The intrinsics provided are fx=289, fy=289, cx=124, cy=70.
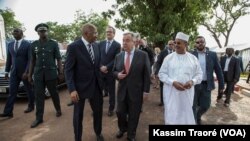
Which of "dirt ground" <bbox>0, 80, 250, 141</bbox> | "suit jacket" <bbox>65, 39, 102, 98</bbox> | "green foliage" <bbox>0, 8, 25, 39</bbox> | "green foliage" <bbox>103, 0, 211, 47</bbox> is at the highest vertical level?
"green foliage" <bbox>0, 8, 25, 39</bbox>

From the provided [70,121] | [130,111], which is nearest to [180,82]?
[130,111]

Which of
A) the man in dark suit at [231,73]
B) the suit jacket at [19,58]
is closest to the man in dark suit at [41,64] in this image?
the suit jacket at [19,58]

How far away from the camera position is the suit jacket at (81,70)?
4789 mm

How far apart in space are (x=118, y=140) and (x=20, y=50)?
356 centimetres

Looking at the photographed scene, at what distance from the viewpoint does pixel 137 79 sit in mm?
5250

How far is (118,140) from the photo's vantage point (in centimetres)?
551

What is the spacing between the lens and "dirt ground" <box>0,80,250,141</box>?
578 centimetres

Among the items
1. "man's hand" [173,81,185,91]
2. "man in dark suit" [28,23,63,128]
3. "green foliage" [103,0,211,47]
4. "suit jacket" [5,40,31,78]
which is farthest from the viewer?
"green foliage" [103,0,211,47]

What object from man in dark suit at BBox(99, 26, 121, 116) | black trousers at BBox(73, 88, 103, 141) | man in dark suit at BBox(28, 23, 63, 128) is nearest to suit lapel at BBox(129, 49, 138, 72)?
black trousers at BBox(73, 88, 103, 141)

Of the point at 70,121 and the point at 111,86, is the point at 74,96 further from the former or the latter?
the point at 111,86

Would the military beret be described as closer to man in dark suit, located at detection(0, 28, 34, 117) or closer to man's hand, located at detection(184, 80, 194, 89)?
man in dark suit, located at detection(0, 28, 34, 117)

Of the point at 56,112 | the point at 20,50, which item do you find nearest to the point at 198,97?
the point at 56,112

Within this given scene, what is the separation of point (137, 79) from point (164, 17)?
43.4ft

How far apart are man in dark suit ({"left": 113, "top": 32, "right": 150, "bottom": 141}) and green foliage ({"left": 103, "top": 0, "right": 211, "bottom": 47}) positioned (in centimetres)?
1259
